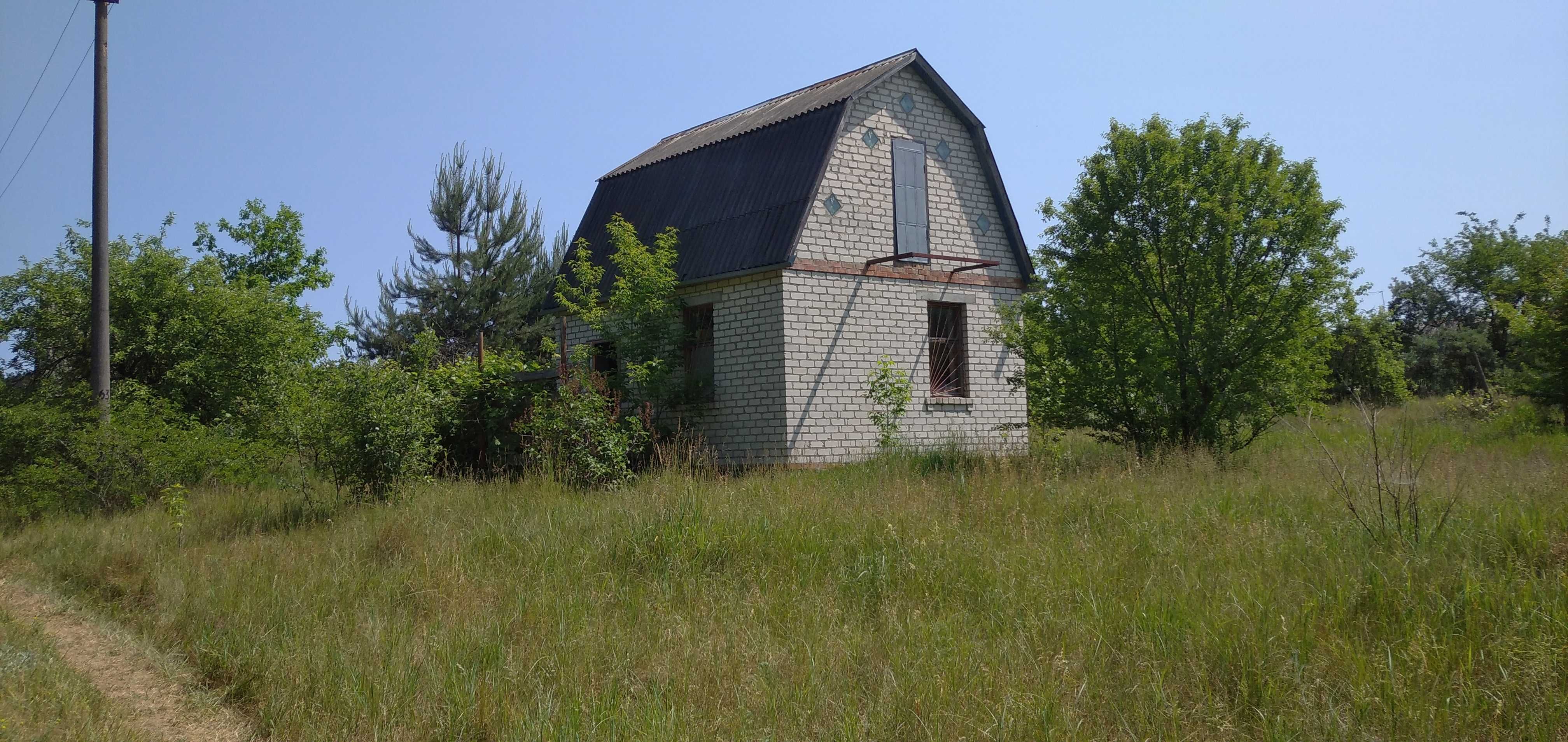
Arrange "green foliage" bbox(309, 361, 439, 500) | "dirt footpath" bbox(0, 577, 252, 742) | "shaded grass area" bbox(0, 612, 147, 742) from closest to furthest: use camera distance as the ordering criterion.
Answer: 1. "shaded grass area" bbox(0, 612, 147, 742)
2. "dirt footpath" bbox(0, 577, 252, 742)
3. "green foliage" bbox(309, 361, 439, 500)

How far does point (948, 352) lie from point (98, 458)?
12238 mm

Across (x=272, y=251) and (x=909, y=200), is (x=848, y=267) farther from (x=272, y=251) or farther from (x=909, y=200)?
(x=272, y=251)

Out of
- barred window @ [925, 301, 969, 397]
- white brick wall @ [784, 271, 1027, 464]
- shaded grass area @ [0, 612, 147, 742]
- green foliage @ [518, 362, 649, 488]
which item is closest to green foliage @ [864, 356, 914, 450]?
white brick wall @ [784, 271, 1027, 464]

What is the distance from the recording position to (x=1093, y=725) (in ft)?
15.0

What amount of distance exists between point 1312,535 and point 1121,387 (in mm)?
6361

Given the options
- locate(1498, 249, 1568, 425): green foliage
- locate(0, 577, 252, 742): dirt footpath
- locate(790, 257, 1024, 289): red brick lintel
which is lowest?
locate(0, 577, 252, 742): dirt footpath

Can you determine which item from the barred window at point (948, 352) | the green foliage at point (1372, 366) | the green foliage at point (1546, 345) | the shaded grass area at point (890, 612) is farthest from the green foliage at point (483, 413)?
the green foliage at point (1546, 345)

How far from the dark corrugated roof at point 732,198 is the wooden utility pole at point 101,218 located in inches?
265

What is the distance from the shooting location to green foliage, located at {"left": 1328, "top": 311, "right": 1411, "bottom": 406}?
1764 cm

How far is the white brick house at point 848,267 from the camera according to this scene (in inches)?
571

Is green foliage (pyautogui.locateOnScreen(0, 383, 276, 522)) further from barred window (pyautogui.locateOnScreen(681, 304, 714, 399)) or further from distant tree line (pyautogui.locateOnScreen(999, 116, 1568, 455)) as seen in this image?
distant tree line (pyautogui.locateOnScreen(999, 116, 1568, 455))

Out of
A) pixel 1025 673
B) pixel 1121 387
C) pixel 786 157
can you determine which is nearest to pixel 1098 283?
pixel 1121 387

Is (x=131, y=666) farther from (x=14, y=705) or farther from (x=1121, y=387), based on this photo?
(x=1121, y=387)

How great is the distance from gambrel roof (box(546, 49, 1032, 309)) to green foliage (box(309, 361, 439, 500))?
5.36 metres
